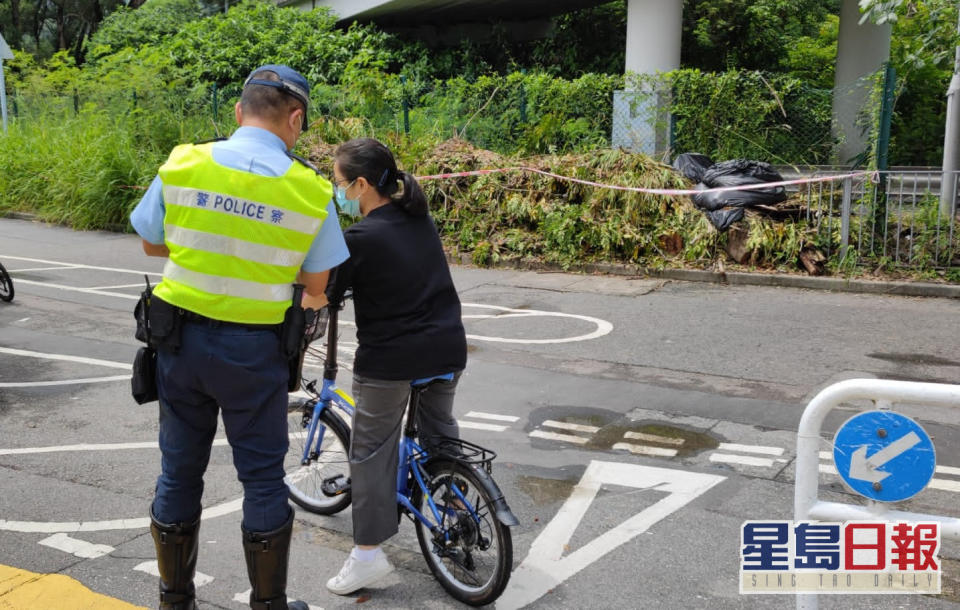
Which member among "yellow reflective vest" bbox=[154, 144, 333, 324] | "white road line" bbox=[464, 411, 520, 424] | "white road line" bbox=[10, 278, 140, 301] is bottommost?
"white road line" bbox=[464, 411, 520, 424]

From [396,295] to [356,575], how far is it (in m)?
1.21

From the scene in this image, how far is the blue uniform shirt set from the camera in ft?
10.8

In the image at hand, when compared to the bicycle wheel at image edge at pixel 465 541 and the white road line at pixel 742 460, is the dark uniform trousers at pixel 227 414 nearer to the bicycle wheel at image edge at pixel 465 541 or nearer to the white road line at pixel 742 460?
the bicycle wheel at image edge at pixel 465 541

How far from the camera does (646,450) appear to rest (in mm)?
5906

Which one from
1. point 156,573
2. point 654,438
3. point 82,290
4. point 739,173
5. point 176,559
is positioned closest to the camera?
point 176,559

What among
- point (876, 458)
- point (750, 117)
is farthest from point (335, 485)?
point (750, 117)

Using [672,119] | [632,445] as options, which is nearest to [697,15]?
[672,119]

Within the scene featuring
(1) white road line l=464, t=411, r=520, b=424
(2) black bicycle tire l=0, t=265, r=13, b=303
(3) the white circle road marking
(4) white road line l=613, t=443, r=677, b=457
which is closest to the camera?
(4) white road line l=613, t=443, r=677, b=457

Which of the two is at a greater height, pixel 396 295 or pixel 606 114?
pixel 606 114

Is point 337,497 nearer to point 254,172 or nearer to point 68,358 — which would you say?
point 254,172

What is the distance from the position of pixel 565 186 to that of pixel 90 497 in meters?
9.14

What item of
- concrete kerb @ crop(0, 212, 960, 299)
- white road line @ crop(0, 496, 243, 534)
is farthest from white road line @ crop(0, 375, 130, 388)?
concrete kerb @ crop(0, 212, 960, 299)

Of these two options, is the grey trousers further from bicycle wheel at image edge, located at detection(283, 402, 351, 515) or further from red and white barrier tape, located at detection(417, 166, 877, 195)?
red and white barrier tape, located at detection(417, 166, 877, 195)

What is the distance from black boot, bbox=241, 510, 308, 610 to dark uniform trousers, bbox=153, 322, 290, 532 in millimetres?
35
